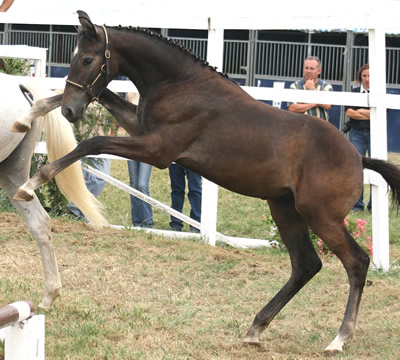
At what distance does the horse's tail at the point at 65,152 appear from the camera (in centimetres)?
571

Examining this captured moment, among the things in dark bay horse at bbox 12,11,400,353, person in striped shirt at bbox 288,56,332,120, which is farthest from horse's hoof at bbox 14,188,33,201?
person in striped shirt at bbox 288,56,332,120

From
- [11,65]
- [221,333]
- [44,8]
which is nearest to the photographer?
[221,333]

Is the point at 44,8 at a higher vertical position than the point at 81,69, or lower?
higher

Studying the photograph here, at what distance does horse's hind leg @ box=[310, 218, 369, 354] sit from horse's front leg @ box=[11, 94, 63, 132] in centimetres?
187

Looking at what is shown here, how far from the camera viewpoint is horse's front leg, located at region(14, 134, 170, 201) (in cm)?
443

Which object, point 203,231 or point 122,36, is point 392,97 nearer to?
point 203,231

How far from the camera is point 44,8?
15.7m

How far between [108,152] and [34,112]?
0.58 m

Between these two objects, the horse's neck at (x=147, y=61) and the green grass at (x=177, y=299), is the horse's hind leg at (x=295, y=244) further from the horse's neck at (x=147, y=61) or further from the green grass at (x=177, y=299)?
the horse's neck at (x=147, y=61)

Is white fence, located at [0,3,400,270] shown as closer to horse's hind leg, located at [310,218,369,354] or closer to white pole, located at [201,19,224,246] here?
white pole, located at [201,19,224,246]

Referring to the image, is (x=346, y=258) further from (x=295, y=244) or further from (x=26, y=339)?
(x=26, y=339)

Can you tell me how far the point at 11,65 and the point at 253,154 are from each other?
5377mm

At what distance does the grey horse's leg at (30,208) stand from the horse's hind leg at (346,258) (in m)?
1.99

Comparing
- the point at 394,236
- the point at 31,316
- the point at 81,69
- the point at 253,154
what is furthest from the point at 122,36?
the point at 394,236
